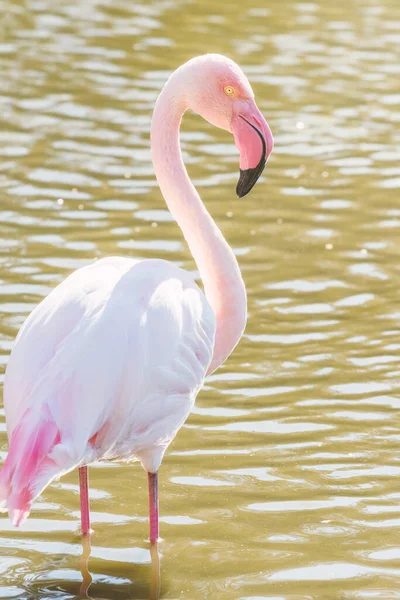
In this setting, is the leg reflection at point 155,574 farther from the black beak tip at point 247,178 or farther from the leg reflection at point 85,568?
the black beak tip at point 247,178

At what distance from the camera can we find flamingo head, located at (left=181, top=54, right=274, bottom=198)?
5320mm

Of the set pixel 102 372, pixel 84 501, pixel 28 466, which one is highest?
pixel 102 372

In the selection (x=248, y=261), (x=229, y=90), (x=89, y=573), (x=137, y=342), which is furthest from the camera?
(x=248, y=261)

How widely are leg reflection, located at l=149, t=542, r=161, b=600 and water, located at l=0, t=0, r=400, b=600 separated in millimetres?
35

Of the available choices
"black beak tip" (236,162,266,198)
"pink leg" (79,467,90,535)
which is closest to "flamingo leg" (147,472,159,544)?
"pink leg" (79,467,90,535)

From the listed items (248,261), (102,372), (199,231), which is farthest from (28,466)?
(248,261)

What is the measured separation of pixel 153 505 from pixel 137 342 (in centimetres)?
75

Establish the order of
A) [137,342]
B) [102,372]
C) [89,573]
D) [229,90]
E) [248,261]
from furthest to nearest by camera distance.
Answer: [248,261], [229,90], [89,573], [137,342], [102,372]

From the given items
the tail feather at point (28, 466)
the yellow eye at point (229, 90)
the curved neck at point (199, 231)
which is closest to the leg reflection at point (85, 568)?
the tail feather at point (28, 466)

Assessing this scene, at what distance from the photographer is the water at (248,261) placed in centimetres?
509

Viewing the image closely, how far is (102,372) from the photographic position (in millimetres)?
4449

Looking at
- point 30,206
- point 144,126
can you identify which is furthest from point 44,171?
point 144,126

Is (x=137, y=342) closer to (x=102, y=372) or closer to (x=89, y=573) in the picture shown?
(x=102, y=372)

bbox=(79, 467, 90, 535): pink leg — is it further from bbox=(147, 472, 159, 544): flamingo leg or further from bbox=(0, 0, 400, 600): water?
bbox=(147, 472, 159, 544): flamingo leg
